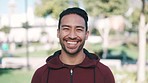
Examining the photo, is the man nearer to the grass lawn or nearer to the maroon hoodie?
the maroon hoodie

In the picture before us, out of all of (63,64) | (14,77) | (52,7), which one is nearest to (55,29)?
(52,7)

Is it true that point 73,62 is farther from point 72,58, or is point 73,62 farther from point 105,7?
point 105,7

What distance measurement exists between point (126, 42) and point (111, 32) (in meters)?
1.50

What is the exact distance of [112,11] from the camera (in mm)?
13141

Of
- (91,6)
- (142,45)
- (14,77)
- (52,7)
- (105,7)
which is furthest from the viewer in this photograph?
(52,7)

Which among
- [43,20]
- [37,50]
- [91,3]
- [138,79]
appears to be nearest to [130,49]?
[37,50]

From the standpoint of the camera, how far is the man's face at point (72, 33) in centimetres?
151

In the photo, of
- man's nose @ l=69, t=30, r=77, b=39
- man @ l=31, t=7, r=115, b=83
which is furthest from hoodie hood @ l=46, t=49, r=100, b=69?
man's nose @ l=69, t=30, r=77, b=39

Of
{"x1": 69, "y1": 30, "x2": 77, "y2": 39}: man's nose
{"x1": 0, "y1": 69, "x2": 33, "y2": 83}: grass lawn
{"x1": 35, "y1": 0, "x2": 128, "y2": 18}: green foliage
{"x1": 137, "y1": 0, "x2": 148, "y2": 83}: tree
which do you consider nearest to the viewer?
{"x1": 69, "y1": 30, "x2": 77, "y2": 39}: man's nose

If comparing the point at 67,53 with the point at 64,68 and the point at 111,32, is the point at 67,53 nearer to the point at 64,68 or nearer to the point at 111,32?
the point at 64,68

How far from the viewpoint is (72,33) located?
1.51 metres

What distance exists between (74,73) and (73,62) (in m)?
0.05

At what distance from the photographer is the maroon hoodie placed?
1556 mm

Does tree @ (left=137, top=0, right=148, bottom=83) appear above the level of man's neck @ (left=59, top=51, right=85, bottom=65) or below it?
below
